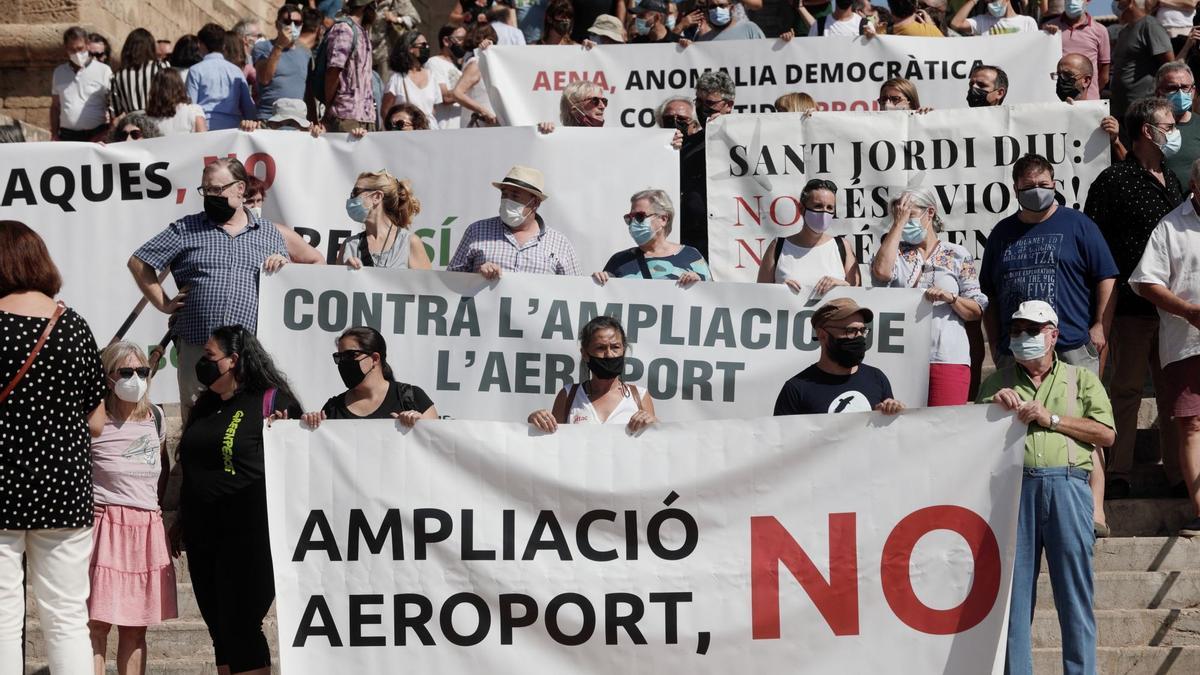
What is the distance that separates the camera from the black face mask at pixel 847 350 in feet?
27.0

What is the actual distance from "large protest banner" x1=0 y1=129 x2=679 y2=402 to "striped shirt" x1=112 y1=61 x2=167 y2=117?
2234mm

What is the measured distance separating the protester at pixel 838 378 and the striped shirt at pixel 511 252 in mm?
1882

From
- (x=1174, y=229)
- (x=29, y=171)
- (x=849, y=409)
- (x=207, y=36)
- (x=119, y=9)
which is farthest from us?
(x=119, y=9)

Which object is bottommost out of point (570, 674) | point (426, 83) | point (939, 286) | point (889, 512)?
point (570, 674)

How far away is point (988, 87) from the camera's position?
1173cm

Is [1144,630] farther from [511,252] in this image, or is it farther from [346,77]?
[346,77]

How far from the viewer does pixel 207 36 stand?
46.8 ft

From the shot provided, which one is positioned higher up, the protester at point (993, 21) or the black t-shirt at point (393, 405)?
the protester at point (993, 21)

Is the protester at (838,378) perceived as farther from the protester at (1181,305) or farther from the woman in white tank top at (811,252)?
the protester at (1181,305)

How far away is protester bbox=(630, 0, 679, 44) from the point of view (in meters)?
14.7

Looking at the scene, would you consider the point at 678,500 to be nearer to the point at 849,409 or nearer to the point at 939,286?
the point at 849,409

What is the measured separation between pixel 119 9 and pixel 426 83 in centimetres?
447

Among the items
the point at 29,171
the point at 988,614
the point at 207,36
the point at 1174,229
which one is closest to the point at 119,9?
the point at 207,36

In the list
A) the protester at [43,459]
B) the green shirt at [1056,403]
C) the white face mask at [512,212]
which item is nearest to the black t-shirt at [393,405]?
the protester at [43,459]
